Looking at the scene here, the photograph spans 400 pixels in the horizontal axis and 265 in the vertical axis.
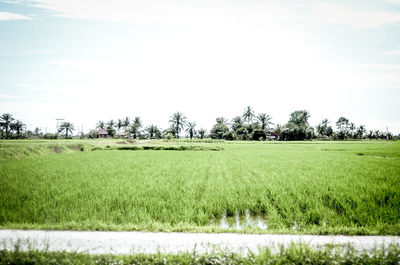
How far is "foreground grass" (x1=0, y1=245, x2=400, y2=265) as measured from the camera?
2.96 metres

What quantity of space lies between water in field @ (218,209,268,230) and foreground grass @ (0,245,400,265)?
5.43 feet

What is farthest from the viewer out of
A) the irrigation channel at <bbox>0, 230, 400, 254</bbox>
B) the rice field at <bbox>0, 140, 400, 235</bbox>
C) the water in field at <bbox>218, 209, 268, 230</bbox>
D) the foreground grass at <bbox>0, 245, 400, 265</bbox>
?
the water in field at <bbox>218, 209, 268, 230</bbox>

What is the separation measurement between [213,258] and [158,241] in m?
1.14

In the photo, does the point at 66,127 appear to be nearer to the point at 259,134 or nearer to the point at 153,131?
the point at 153,131

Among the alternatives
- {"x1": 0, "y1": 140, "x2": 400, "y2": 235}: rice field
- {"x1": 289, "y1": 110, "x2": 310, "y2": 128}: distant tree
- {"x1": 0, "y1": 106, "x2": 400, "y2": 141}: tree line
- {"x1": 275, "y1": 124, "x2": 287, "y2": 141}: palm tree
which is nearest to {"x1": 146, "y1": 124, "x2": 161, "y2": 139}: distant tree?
{"x1": 0, "y1": 106, "x2": 400, "y2": 141}: tree line

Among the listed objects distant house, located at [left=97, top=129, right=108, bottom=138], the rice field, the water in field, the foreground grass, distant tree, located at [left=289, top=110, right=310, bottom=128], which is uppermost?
distant tree, located at [left=289, top=110, right=310, bottom=128]

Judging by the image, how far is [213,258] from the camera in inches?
120

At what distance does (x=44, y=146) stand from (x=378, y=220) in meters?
25.8

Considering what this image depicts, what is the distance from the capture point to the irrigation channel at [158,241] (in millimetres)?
3473

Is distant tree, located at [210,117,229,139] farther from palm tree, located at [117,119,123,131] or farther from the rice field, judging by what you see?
the rice field

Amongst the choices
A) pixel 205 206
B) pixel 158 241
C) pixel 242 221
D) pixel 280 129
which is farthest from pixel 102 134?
pixel 158 241

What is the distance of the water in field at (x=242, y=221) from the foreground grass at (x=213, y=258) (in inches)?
65.1

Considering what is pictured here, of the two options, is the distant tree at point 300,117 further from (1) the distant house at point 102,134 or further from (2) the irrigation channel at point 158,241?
(2) the irrigation channel at point 158,241

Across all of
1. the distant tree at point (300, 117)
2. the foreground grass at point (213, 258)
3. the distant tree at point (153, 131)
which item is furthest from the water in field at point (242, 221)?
the distant tree at point (300, 117)
